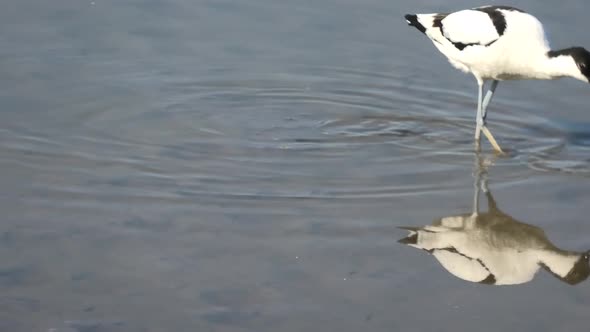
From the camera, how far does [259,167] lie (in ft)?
23.2

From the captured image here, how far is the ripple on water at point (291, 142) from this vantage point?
678 cm

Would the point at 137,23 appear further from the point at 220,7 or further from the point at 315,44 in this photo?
the point at 315,44

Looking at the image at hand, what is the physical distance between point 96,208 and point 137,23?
3.96m

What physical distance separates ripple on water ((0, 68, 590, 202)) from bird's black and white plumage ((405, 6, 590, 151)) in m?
0.40

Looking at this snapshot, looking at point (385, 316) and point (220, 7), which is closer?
point (385, 316)

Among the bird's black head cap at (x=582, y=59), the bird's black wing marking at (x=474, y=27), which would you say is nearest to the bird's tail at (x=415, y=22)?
the bird's black wing marking at (x=474, y=27)

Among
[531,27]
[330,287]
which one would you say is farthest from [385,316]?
[531,27]

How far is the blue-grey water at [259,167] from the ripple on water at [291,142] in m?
0.02

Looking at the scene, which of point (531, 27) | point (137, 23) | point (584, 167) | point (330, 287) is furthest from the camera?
point (137, 23)

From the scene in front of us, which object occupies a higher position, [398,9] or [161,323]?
[398,9]

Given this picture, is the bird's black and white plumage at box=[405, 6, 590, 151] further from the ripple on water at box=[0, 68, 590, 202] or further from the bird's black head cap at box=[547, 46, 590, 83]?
the ripple on water at box=[0, 68, 590, 202]

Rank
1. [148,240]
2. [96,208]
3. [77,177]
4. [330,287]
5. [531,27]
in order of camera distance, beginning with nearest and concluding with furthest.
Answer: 1. [330,287]
2. [148,240]
3. [96,208]
4. [77,177]
5. [531,27]

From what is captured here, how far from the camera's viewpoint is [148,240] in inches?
228

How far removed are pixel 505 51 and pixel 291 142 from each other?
169cm
